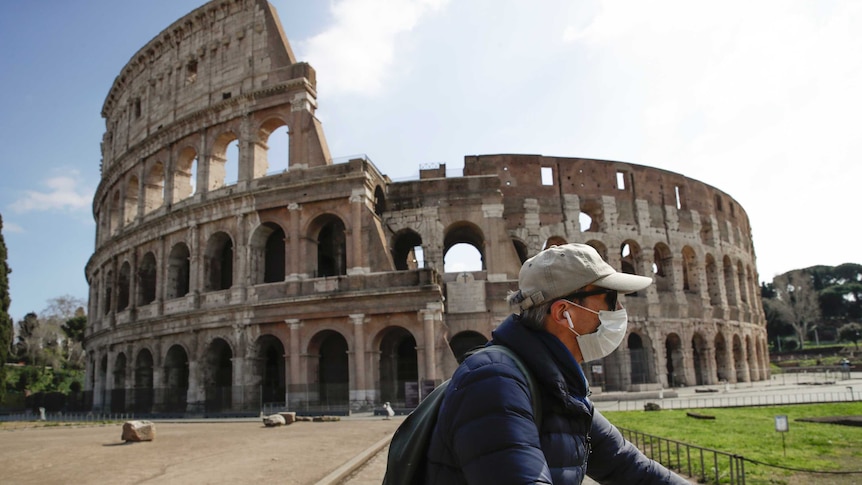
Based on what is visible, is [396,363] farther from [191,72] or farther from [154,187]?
[191,72]

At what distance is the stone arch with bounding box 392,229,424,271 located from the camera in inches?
1062

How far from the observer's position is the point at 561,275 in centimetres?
208

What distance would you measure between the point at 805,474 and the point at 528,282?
7625mm

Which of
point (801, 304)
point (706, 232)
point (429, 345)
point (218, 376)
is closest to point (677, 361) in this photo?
point (706, 232)

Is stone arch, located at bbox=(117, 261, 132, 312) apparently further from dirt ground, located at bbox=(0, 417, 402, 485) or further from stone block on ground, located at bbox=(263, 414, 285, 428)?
stone block on ground, located at bbox=(263, 414, 285, 428)

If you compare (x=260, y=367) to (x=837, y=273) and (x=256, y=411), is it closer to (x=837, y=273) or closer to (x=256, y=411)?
(x=256, y=411)

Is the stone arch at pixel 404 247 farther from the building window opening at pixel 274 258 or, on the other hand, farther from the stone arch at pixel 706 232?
the stone arch at pixel 706 232

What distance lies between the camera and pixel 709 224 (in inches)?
1330

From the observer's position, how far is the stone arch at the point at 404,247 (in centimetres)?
2697

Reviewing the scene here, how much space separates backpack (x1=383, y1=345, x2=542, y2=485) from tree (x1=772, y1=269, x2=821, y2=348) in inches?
2575

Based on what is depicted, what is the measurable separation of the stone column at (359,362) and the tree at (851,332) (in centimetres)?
5548

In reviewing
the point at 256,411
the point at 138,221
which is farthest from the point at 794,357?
the point at 138,221

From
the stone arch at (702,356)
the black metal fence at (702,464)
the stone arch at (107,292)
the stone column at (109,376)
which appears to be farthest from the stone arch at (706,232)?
the stone arch at (107,292)

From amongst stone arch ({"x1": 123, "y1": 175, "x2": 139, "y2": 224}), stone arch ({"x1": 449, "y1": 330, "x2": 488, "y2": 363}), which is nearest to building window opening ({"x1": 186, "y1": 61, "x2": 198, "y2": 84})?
stone arch ({"x1": 123, "y1": 175, "x2": 139, "y2": 224})
